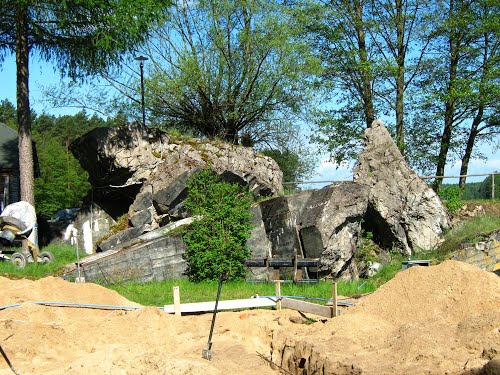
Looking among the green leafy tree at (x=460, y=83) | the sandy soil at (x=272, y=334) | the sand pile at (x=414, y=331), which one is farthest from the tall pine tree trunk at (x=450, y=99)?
the sandy soil at (x=272, y=334)

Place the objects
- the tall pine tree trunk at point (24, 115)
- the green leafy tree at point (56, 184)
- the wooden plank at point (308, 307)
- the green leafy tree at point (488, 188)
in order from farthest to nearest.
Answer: the green leafy tree at point (56, 184) < the green leafy tree at point (488, 188) < the tall pine tree trunk at point (24, 115) < the wooden plank at point (308, 307)

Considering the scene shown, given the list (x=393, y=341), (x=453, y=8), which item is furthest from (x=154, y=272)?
(x=453, y=8)

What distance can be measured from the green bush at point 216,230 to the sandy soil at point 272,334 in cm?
374

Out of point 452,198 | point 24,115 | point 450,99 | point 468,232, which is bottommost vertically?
point 468,232

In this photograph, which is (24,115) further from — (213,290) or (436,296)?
(436,296)

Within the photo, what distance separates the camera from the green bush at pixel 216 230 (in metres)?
16.5

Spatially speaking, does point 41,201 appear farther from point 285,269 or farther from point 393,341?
point 393,341

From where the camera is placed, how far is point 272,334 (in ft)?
37.0

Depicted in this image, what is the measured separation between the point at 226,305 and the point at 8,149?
2045 centimetres

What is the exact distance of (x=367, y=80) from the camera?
1104 inches

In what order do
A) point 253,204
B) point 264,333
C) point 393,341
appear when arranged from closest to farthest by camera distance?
point 393,341, point 264,333, point 253,204

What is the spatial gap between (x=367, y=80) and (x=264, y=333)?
738 inches

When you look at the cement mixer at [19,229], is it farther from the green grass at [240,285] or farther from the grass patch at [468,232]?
the grass patch at [468,232]

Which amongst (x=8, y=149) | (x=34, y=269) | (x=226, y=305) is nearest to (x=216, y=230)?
(x=226, y=305)
